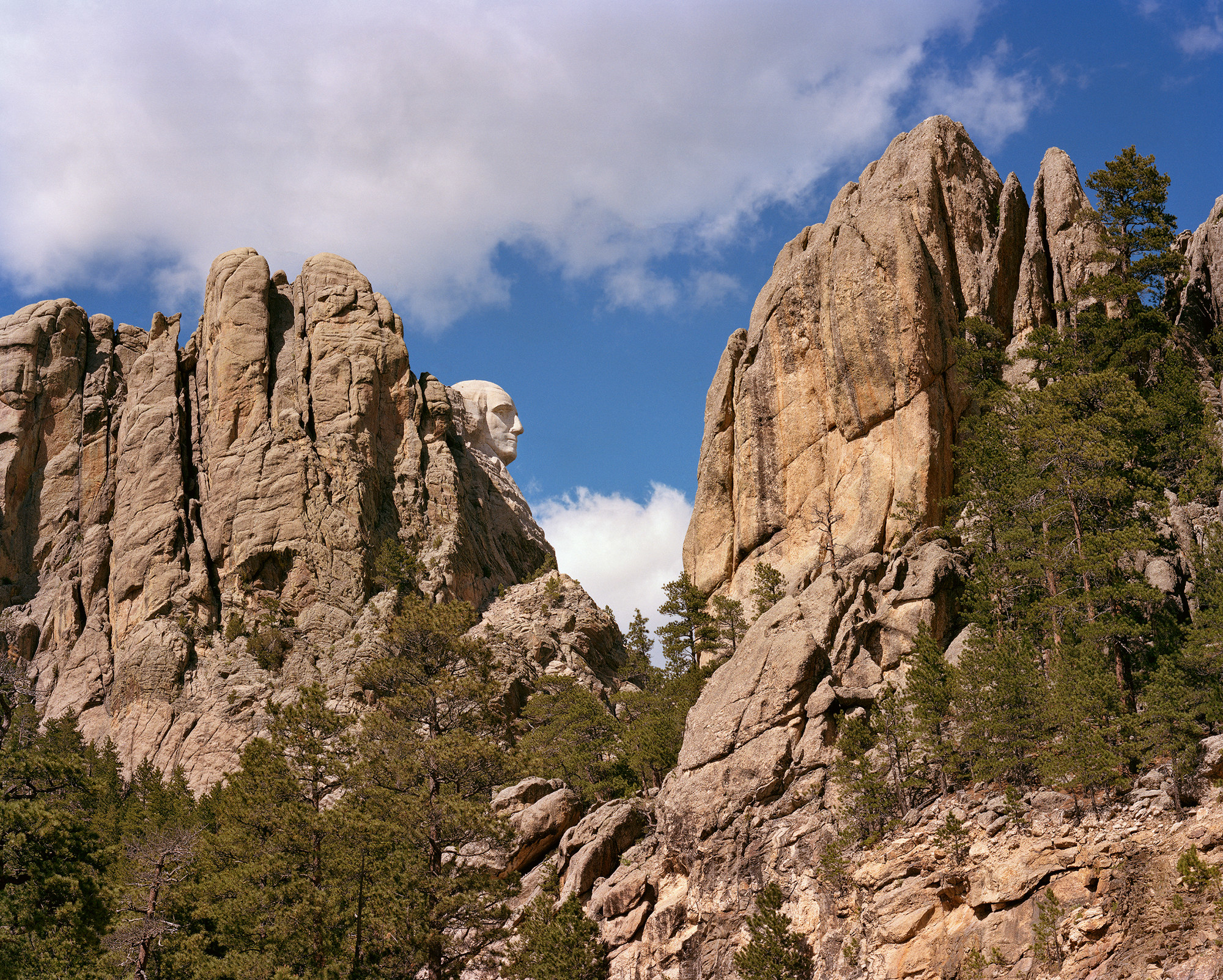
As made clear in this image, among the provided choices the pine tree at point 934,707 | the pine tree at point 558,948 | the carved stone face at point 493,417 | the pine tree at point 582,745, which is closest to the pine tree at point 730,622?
the pine tree at point 582,745

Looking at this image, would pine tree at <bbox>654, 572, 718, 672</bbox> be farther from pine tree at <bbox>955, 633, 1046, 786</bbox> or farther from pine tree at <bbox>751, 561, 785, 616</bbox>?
pine tree at <bbox>955, 633, 1046, 786</bbox>

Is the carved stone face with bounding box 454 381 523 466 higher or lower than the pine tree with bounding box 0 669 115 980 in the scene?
higher

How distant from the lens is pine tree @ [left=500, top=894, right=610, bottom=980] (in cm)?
3453

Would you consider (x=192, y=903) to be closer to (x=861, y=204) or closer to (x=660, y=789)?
(x=660, y=789)

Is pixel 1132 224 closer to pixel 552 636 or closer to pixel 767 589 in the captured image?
pixel 767 589

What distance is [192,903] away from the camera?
35562 mm

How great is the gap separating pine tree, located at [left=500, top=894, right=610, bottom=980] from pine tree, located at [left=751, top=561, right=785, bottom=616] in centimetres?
1509

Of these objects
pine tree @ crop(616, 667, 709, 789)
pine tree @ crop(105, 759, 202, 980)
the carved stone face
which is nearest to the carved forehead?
the carved stone face

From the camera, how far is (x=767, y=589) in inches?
1855

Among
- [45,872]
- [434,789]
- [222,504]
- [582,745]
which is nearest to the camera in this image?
[45,872]

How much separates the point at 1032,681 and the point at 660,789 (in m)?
15.9

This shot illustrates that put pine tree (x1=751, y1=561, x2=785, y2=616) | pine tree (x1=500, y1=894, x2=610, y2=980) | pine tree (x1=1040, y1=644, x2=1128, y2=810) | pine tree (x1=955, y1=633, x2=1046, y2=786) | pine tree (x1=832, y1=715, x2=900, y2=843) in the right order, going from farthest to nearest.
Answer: pine tree (x1=751, y1=561, x2=785, y2=616), pine tree (x1=500, y1=894, x2=610, y2=980), pine tree (x1=832, y1=715, x2=900, y2=843), pine tree (x1=955, y1=633, x2=1046, y2=786), pine tree (x1=1040, y1=644, x2=1128, y2=810)

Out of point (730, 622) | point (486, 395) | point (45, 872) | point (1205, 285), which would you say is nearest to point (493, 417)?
point (486, 395)

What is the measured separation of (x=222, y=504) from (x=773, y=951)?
171 feet
